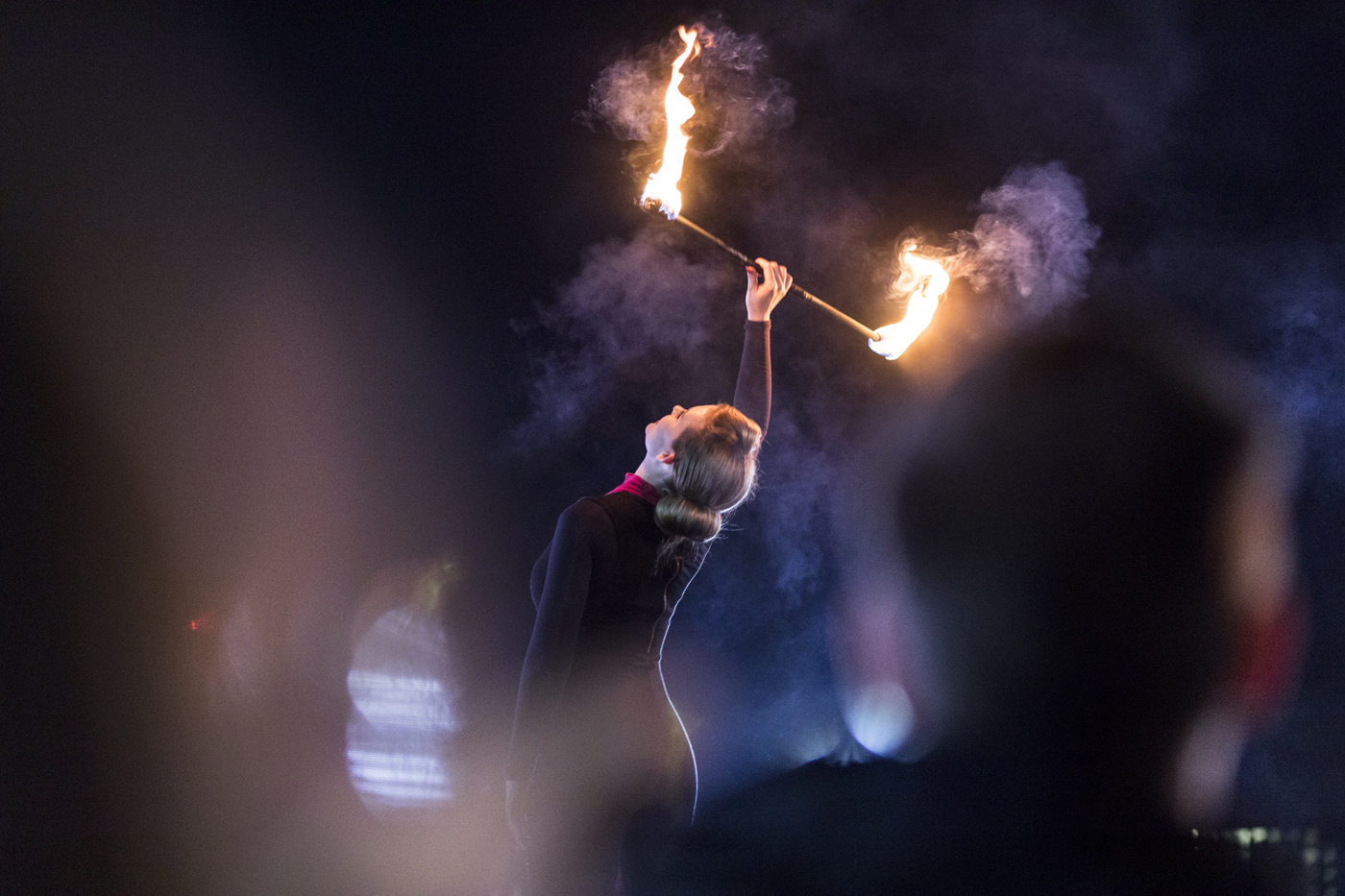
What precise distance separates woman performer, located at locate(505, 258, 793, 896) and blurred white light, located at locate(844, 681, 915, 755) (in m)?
1.70

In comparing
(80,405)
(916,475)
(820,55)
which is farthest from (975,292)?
(80,405)

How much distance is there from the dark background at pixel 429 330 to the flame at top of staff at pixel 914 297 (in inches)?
5.3

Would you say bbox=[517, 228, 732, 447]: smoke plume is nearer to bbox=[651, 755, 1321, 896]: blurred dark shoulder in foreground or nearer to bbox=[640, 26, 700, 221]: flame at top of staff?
Answer: bbox=[640, 26, 700, 221]: flame at top of staff

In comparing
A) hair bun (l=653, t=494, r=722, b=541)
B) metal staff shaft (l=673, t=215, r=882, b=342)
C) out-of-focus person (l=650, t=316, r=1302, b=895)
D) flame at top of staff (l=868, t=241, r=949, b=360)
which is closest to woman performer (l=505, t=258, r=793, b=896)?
hair bun (l=653, t=494, r=722, b=541)

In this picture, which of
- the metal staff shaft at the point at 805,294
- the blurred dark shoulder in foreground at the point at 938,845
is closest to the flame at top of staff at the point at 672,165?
the metal staff shaft at the point at 805,294

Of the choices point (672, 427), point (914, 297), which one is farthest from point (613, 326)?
point (672, 427)

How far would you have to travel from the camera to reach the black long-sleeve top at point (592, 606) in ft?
5.88

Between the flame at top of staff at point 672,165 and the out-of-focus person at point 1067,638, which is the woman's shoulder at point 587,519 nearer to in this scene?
the flame at top of staff at point 672,165

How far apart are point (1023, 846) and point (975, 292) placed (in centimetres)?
212

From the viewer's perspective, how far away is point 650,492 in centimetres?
197

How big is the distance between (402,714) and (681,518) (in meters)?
1.87

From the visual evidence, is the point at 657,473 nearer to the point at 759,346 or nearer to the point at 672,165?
the point at 759,346

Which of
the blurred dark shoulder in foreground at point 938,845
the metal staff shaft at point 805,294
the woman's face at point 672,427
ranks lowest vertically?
the blurred dark shoulder in foreground at point 938,845

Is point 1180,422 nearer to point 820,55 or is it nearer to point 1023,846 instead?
point 1023,846
